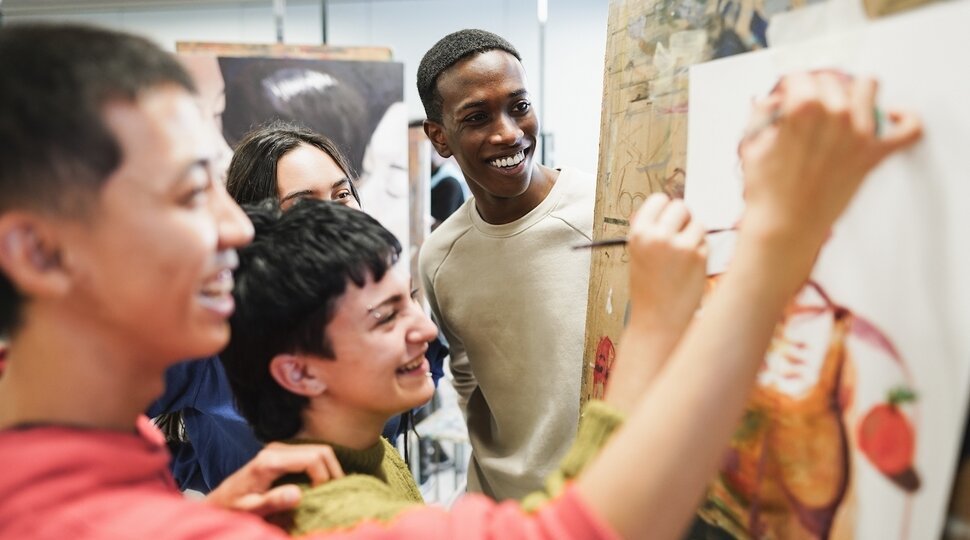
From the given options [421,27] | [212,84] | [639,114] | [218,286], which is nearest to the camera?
[218,286]

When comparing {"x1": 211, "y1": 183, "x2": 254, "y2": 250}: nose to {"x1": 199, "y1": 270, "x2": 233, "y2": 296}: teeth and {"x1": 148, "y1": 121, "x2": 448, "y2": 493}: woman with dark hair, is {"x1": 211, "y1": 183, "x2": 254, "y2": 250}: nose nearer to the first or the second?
{"x1": 199, "y1": 270, "x2": 233, "y2": 296}: teeth

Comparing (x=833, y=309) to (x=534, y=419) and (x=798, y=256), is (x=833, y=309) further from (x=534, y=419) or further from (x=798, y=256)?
(x=534, y=419)

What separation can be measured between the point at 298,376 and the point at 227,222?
10.0 inches

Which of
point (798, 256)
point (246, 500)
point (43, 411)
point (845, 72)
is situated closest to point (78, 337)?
point (43, 411)

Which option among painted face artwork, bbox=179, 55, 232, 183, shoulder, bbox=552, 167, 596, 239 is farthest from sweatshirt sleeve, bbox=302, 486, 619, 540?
painted face artwork, bbox=179, 55, 232, 183

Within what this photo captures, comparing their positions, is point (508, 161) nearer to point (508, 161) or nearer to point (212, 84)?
point (508, 161)

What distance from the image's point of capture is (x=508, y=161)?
1424 mm

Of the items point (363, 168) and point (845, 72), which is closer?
point (845, 72)

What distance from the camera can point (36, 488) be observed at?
454 mm

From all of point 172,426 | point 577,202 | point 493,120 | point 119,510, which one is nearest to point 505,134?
point 493,120

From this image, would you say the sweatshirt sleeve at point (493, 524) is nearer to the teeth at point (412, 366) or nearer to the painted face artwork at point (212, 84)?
the teeth at point (412, 366)

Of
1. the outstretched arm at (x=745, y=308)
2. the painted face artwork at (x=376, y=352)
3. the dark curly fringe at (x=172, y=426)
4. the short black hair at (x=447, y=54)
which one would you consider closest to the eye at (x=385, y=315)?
the painted face artwork at (x=376, y=352)

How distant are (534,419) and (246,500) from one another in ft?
2.63

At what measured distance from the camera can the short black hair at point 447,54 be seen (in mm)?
1442
